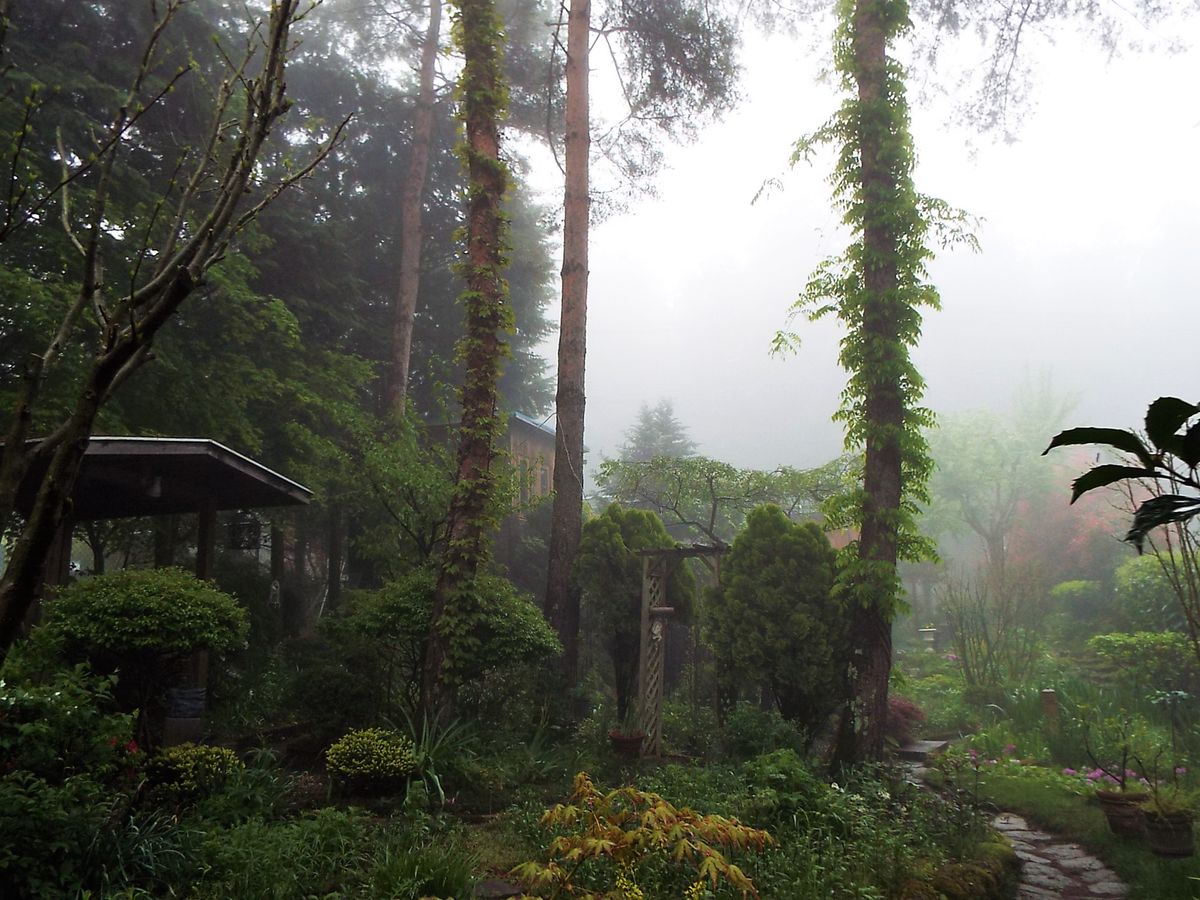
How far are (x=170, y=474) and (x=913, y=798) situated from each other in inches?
295

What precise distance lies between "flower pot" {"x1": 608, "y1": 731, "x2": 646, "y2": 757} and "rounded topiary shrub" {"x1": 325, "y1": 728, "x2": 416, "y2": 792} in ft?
9.13

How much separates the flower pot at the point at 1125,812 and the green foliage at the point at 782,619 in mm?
2589

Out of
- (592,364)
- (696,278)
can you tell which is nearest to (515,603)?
(696,278)

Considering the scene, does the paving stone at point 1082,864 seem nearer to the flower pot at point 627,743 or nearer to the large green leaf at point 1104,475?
the flower pot at point 627,743

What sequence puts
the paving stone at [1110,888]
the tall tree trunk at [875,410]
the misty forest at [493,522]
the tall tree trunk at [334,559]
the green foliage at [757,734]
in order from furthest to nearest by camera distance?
the tall tree trunk at [334,559], the tall tree trunk at [875,410], the green foliage at [757,734], the paving stone at [1110,888], the misty forest at [493,522]

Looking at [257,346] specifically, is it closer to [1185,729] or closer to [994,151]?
[994,151]

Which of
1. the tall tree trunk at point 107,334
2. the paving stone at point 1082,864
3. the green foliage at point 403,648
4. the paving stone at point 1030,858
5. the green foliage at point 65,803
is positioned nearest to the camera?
the tall tree trunk at point 107,334

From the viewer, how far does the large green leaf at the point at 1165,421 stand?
3.16 ft

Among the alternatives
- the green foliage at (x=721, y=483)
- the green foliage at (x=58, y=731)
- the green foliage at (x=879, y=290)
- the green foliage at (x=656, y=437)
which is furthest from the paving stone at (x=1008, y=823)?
the green foliage at (x=656, y=437)

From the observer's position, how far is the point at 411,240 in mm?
16625

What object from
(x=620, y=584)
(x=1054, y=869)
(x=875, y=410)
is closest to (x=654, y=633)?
(x=620, y=584)

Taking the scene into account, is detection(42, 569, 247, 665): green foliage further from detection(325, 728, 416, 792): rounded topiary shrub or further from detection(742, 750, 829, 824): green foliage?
detection(742, 750, 829, 824): green foliage

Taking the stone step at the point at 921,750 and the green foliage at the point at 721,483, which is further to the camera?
the green foliage at the point at 721,483

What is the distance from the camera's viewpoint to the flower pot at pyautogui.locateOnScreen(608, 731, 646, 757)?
872 centimetres
